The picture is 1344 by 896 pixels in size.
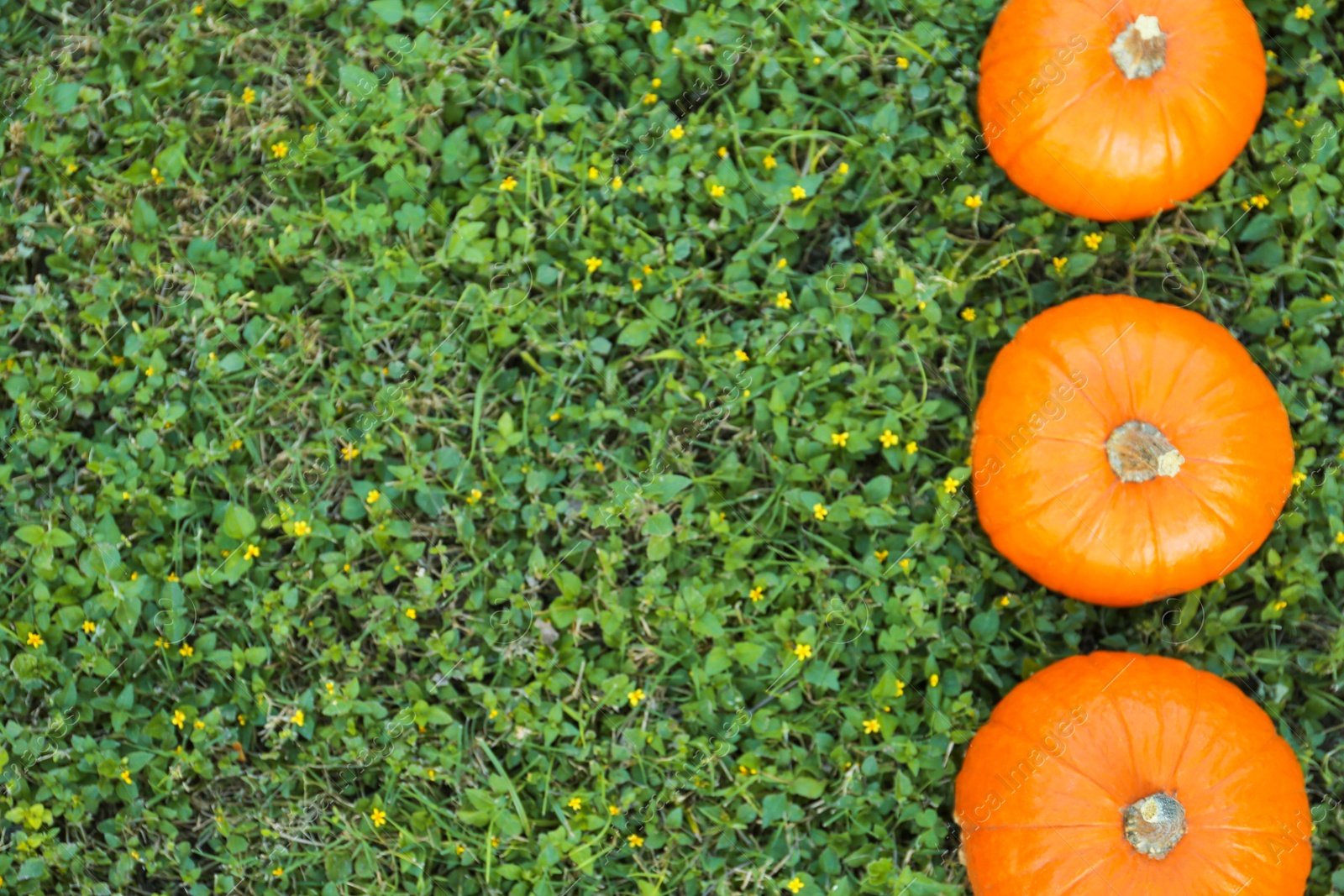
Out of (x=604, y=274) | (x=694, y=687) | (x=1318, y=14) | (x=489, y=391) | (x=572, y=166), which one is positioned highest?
(x=1318, y=14)

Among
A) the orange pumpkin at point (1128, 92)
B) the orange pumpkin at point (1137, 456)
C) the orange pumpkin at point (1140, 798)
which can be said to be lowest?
the orange pumpkin at point (1140, 798)

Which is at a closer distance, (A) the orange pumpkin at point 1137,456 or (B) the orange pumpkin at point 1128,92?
(A) the orange pumpkin at point 1137,456

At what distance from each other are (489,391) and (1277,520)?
244cm

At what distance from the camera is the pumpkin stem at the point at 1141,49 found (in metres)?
3.04

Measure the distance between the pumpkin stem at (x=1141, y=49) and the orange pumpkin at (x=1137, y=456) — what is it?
691mm

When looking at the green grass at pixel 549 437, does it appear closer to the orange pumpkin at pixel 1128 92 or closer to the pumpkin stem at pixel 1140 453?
the orange pumpkin at pixel 1128 92

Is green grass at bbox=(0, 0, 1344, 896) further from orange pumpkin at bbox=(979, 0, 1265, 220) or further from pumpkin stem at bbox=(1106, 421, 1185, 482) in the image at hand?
pumpkin stem at bbox=(1106, 421, 1185, 482)

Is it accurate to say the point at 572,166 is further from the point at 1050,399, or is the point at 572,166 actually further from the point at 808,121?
the point at 1050,399

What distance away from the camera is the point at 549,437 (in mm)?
3457

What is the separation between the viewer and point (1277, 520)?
3389mm

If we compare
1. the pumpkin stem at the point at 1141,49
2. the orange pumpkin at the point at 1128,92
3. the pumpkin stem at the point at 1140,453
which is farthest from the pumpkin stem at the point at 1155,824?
the pumpkin stem at the point at 1141,49

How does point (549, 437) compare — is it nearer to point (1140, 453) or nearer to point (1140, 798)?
point (1140, 453)

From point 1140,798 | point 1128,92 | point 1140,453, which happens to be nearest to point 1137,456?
point 1140,453

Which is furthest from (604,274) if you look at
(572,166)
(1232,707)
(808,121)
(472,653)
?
(1232,707)
